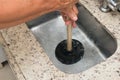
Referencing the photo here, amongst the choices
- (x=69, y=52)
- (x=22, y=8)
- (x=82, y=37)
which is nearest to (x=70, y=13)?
(x=22, y=8)

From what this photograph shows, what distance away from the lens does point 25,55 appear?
2.21 ft

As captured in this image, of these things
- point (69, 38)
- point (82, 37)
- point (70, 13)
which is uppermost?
point (70, 13)

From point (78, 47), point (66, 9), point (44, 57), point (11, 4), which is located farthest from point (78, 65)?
point (11, 4)

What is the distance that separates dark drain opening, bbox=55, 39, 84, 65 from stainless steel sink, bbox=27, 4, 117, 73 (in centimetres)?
2

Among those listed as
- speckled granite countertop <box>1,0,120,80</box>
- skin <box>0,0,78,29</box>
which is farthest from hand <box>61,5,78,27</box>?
speckled granite countertop <box>1,0,120,80</box>

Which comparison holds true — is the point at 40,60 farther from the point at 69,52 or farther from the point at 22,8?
the point at 22,8

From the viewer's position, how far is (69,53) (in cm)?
75

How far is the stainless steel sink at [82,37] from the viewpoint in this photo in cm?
77

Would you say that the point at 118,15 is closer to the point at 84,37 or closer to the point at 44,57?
the point at 84,37

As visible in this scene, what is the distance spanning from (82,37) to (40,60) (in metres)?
0.29

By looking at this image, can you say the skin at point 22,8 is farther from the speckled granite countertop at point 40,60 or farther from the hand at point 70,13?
the speckled granite countertop at point 40,60

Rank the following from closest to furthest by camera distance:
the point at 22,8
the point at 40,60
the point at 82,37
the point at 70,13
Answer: the point at 22,8 < the point at 70,13 < the point at 40,60 < the point at 82,37

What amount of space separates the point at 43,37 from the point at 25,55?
0.73 ft

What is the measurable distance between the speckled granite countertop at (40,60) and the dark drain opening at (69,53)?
0.35ft
